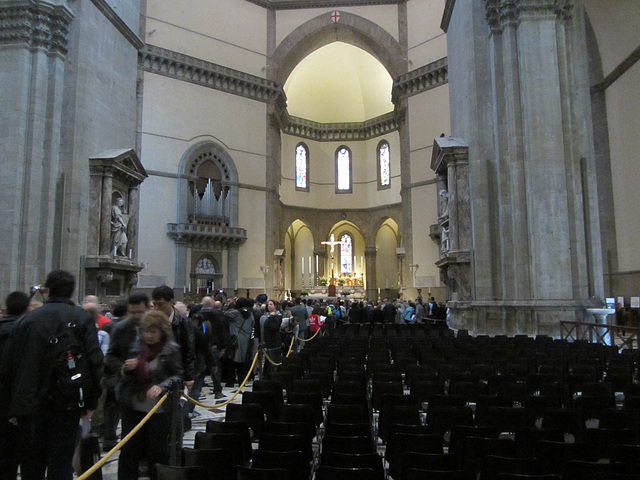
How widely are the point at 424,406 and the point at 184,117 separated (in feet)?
82.4

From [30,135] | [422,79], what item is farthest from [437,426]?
[422,79]

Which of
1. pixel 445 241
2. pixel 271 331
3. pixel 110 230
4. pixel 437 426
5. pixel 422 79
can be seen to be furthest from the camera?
pixel 422 79

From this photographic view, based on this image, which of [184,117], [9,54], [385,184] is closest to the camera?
[9,54]

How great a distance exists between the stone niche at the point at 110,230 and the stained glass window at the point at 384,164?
1052 inches

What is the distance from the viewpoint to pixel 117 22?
16.9 m

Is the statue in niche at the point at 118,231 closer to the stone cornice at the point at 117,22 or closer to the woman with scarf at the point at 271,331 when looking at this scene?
the stone cornice at the point at 117,22

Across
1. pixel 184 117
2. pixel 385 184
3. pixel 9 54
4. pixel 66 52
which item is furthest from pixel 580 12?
pixel 385 184

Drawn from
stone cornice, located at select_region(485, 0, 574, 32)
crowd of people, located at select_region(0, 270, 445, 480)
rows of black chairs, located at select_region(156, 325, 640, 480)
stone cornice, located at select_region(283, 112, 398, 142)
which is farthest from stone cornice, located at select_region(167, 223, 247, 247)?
crowd of people, located at select_region(0, 270, 445, 480)

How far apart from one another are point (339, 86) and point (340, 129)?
3803 mm

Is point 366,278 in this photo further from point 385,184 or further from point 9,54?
point 9,54

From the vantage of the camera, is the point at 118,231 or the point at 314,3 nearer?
the point at 118,231

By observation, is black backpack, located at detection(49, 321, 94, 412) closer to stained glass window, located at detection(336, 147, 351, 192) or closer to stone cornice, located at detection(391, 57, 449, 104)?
stone cornice, located at detection(391, 57, 449, 104)

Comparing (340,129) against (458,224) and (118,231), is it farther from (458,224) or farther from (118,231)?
(118,231)

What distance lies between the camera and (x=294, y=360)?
28.4ft
